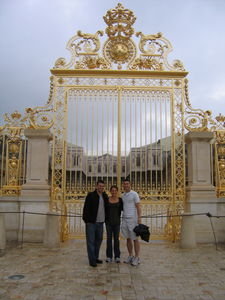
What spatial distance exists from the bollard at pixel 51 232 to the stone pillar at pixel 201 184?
343 cm

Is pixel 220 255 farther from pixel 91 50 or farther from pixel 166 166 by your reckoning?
pixel 91 50

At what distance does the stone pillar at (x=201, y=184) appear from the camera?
812cm

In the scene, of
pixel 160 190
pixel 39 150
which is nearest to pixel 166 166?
pixel 160 190

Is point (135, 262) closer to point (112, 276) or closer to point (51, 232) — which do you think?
point (112, 276)

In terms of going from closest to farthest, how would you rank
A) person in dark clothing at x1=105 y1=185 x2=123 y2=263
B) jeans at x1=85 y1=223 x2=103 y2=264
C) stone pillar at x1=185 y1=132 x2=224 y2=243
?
1. jeans at x1=85 y1=223 x2=103 y2=264
2. person in dark clothing at x1=105 y1=185 x2=123 y2=263
3. stone pillar at x1=185 y1=132 x2=224 y2=243

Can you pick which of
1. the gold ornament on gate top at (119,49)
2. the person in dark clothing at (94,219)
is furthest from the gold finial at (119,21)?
the person in dark clothing at (94,219)

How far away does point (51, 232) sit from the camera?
747cm

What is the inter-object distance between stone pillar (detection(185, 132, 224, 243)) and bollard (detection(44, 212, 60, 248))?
3.43 metres

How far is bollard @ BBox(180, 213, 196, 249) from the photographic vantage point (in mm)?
7500

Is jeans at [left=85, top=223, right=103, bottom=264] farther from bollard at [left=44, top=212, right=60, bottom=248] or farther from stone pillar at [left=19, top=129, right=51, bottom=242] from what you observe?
stone pillar at [left=19, top=129, right=51, bottom=242]

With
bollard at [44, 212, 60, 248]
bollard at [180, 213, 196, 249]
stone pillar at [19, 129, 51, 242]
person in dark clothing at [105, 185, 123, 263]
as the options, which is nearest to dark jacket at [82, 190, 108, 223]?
person in dark clothing at [105, 185, 123, 263]

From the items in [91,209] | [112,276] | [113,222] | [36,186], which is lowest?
[112,276]

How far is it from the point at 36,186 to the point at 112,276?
12.1 feet

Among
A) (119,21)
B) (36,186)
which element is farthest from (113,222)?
(119,21)
